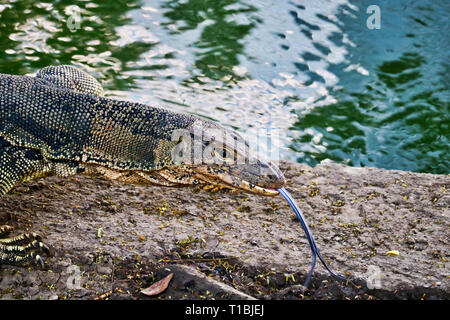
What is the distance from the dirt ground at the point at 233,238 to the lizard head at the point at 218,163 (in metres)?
0.48

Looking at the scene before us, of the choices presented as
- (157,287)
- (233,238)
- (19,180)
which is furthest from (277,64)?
(157,287)

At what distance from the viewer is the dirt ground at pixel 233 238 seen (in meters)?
3.50

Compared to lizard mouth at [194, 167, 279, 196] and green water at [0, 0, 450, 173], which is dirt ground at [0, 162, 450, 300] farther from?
green water at [0, 0, 450, 173]

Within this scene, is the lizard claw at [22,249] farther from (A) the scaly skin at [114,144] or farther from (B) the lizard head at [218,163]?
(B) the lizard head at [218,163]

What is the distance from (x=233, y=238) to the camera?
4164 mm

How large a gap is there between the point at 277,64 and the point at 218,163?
4.39m

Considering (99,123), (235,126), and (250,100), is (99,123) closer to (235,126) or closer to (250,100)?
(235,126)

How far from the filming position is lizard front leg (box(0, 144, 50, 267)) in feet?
11.6

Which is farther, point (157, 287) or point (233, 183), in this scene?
point (233, 183)

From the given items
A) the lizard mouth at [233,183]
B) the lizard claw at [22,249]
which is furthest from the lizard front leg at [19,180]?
the lizard mouth at [233,183]

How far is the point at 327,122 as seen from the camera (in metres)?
7.04

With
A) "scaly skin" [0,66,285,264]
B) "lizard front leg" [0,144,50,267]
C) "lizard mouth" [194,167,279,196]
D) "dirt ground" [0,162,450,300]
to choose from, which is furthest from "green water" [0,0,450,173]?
"lizard front leg" [0,144,50,267]

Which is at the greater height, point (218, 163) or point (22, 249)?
point (218, 163)

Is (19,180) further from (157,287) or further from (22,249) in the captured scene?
(157,287)
